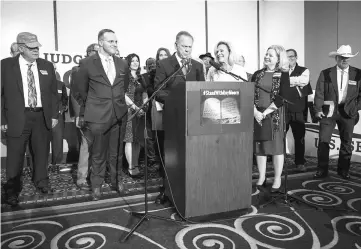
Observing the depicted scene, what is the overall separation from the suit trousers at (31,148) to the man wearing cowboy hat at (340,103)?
3.30 m

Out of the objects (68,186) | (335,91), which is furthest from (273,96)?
(68,186)

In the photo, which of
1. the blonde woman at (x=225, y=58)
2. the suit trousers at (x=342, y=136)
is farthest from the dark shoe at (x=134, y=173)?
the suit trousers at (x=342, y=136)

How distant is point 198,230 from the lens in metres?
2.35

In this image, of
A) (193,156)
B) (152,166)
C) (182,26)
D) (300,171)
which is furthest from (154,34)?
(193,156)

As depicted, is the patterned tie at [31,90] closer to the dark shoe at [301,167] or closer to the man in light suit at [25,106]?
the man in light suit at [25,106]

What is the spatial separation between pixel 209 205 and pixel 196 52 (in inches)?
167

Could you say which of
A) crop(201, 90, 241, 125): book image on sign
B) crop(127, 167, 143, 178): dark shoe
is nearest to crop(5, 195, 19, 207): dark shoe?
crop(127, 167, 143, 178): dark shoe

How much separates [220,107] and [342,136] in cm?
242

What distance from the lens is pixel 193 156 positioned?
2338 mm

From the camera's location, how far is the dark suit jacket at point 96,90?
10.0 ft

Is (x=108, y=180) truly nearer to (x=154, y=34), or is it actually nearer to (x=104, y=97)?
(x=104, y=97)

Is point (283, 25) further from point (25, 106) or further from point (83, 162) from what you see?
point (25, 106)

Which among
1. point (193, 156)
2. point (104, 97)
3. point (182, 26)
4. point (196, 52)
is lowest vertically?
point (193, 156)

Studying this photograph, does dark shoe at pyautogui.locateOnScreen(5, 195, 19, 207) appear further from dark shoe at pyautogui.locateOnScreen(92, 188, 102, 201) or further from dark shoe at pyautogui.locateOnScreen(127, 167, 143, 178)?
dark shoe at pyautogui.locateOnScreen(127, 167, 143, 178)
